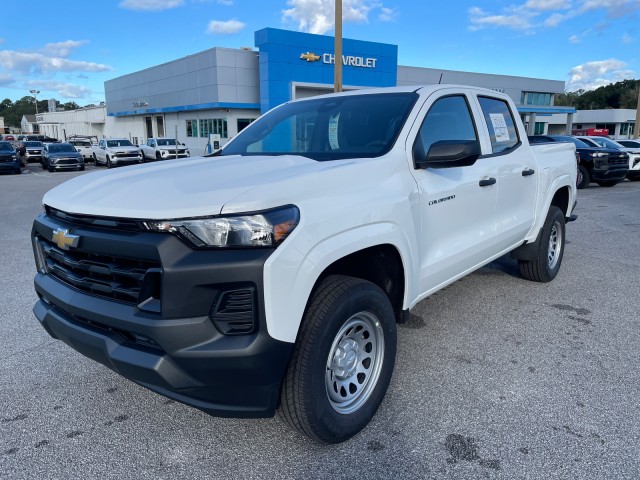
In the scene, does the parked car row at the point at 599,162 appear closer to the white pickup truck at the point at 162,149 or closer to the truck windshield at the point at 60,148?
the white pickup truck at the point at 162,149

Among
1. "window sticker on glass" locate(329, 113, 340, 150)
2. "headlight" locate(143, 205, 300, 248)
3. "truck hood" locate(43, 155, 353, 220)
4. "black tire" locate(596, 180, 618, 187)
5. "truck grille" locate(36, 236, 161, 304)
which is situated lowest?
"black tire" locate(596, 180, 618, 187)

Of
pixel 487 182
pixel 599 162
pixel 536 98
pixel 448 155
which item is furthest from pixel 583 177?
pixel 536 98

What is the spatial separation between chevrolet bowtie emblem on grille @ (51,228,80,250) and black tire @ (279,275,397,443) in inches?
47.2

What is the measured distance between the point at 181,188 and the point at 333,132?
157 centimetres

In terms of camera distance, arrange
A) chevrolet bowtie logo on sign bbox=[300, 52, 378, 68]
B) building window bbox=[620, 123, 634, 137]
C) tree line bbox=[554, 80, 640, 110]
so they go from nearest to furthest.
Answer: chevrolet bowtie logo on sign bbox=[300, 52, 378, 68] → building window bbox=[620, 123, 634, 137] → tree line bbox=[554, 80, 640, 110]

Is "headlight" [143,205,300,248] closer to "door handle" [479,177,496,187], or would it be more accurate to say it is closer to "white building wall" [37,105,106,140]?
"door handle" [479,177,496,187]

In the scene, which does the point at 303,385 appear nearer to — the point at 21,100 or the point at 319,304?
the point at 319,304

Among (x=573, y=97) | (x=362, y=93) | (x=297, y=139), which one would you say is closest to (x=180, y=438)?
(x=297, y=139)

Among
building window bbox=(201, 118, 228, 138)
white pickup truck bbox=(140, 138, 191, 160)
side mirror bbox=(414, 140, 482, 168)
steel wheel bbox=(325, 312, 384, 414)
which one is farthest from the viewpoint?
building window bbox=(201, 118, 228, 138)

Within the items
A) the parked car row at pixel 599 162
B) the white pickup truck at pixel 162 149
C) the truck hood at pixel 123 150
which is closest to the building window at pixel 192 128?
the white pickup truck at pixel 162 149

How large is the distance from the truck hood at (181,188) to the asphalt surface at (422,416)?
130cm

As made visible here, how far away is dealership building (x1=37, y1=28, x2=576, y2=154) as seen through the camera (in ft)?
113

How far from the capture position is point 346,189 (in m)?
2.62

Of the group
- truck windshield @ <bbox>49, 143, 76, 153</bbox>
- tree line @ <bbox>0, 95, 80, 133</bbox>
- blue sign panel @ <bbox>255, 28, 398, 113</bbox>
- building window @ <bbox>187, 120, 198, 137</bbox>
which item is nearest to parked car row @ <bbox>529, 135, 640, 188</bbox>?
blue sign panel @ <bbox>255, 28, 398, 113</bbox>
